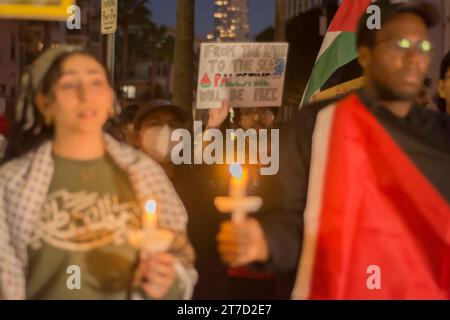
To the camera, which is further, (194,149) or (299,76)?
(299,76)

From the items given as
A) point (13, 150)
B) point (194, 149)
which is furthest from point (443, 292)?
point (13, 150)

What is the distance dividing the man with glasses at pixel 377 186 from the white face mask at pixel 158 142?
0.49 meters

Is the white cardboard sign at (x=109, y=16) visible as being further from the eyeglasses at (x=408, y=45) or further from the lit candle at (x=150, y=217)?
the eyeglasses at (x=408, y=45)

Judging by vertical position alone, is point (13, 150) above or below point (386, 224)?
above

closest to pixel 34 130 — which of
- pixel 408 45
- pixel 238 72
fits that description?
pixel 238 72

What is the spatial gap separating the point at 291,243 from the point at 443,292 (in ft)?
1.85

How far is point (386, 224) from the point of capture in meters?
3.15

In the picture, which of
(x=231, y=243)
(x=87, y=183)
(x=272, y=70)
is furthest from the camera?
(x=272, y=70)

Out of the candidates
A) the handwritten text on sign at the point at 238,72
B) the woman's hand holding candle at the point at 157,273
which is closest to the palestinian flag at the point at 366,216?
the woman's hand holding candle at the point at 157,273

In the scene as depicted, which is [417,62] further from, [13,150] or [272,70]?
[13,150]

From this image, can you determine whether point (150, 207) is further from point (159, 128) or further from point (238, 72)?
point (238, 72)

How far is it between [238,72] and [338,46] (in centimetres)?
42

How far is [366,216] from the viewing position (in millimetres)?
3133
